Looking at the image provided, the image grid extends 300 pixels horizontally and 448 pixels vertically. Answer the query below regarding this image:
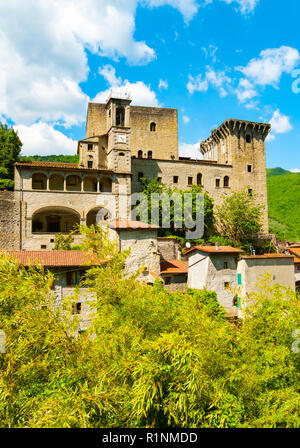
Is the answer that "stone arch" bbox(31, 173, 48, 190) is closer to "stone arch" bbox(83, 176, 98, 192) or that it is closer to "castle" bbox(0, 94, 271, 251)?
"castle" bbox(0, 94, 271, 251)

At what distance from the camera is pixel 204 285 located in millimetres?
23469

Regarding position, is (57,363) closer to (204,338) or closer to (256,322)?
(204,338)

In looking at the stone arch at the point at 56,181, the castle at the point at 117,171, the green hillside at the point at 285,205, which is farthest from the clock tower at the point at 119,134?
the green hillside at the point at 285,205

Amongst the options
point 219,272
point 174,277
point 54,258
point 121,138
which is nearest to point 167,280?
point 174,277

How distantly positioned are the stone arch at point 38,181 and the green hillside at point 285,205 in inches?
1689

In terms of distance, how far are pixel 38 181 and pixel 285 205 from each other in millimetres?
64918

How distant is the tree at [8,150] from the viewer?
3472 centimetres

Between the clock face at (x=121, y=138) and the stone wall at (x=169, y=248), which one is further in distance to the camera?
the clock face at (x=121, y=138)

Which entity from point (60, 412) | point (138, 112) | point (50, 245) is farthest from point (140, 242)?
point (138, 112)

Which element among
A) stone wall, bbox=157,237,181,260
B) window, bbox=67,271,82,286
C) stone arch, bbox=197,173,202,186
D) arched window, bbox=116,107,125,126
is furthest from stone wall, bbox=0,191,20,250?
stone arch, bbox=197,173,202,186

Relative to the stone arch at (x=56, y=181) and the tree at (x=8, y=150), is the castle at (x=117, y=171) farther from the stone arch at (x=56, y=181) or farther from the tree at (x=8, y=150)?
the tree at (x=8, y=150)
